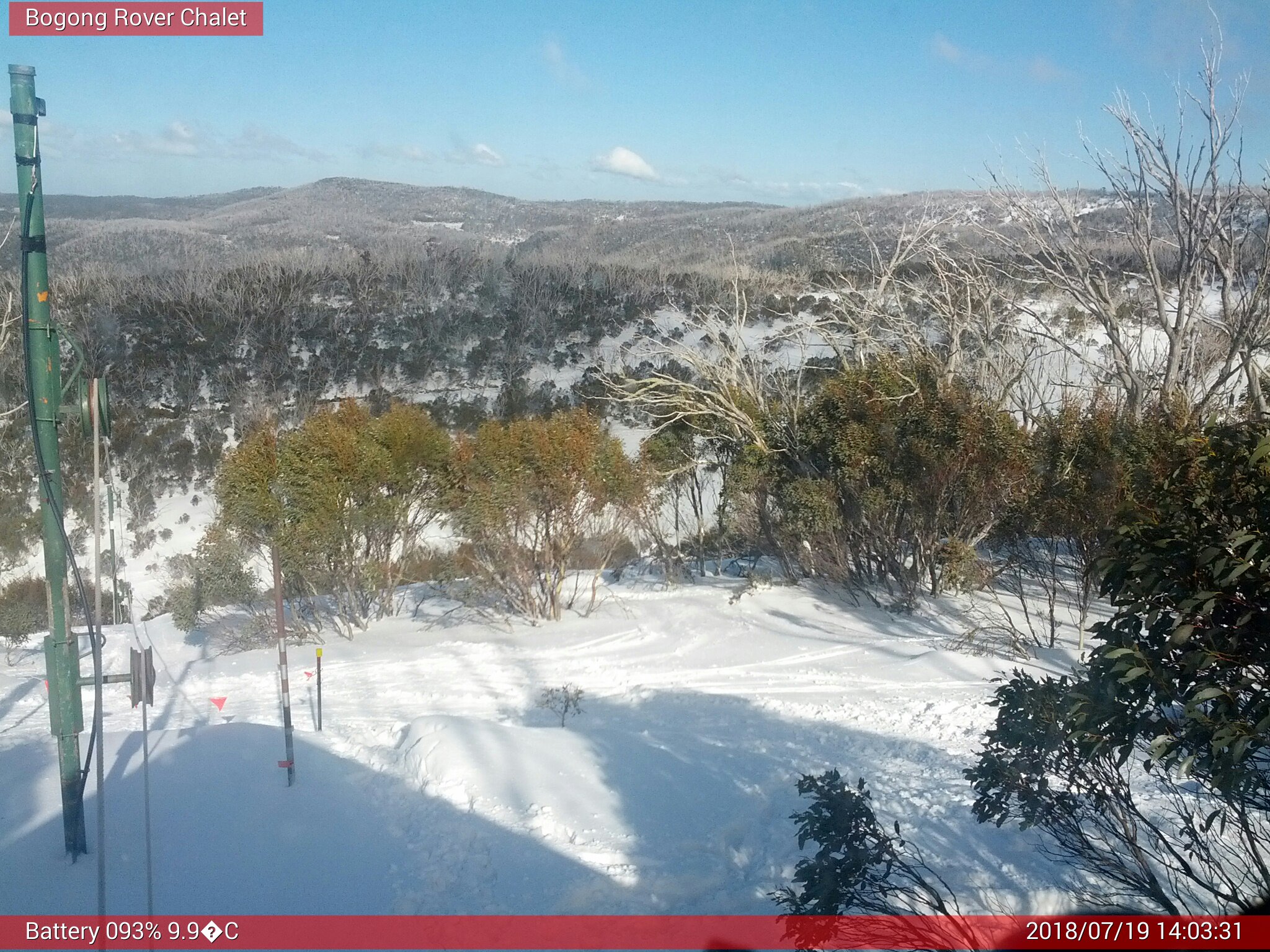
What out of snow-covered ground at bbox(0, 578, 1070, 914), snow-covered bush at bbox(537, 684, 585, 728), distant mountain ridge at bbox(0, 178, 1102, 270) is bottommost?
snow-covered bush at bbox(537, 684, 585, 728)

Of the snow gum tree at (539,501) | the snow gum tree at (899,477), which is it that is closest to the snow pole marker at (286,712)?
the snow gum tree at (539,501)

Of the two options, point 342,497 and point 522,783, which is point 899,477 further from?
point 342,497

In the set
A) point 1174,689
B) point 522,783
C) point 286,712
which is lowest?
point 522,783

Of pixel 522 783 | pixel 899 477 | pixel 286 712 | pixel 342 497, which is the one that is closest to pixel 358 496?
pixel 342 497

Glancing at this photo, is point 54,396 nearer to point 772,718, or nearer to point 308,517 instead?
point 772,718

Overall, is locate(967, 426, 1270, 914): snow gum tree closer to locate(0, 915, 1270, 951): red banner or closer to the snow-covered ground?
locate(0, 915, 1270, 951): red banner

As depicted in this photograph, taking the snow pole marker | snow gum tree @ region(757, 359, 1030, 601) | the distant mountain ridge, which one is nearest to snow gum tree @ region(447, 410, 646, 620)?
snow gum tree @ region(757, 359, 1030, 601)

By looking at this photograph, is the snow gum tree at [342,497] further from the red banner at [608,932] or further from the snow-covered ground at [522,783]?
the red banner at [608,932]
